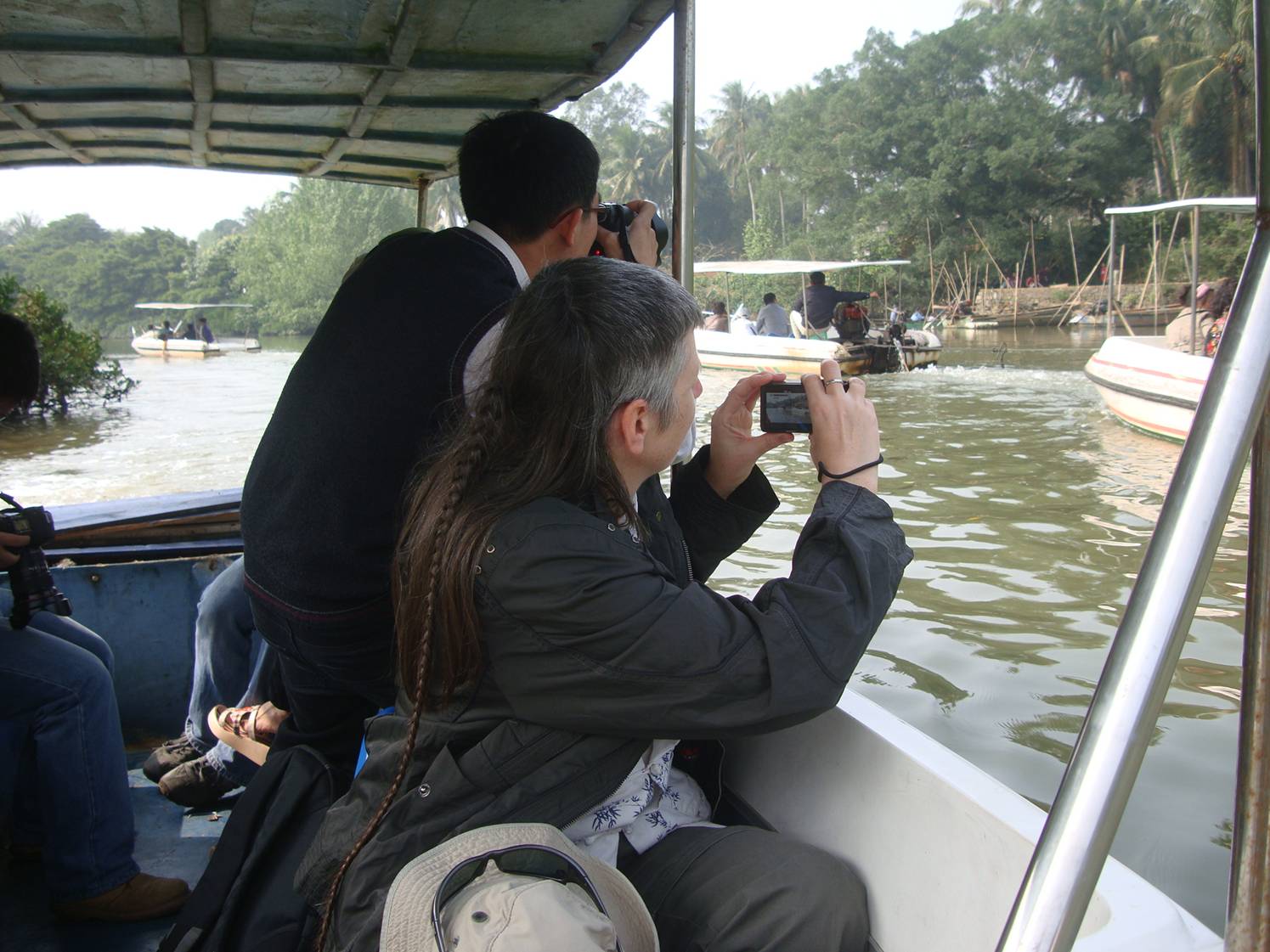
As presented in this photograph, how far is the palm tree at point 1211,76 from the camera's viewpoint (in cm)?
3447

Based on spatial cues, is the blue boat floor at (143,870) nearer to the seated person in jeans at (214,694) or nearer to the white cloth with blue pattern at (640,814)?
the seated person in jeans at (214,694)

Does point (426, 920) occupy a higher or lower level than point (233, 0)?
lower

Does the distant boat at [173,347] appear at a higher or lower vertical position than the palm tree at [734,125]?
lower

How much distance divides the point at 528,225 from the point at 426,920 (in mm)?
1191

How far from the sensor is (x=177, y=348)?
131ft

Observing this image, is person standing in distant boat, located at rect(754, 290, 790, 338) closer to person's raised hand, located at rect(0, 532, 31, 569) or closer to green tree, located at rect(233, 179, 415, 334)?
person's raised hand, located at rect(0, 532, 31, 569)

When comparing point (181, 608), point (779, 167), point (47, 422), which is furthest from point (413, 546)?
point (779, 167)

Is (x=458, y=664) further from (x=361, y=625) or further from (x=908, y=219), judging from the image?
(x=908, y=219)

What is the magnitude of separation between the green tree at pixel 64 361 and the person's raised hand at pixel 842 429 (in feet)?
49.3

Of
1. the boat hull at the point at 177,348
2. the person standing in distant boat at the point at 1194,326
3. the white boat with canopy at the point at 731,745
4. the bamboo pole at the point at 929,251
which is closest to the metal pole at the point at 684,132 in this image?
the white boat with canopy at the point at 731,745

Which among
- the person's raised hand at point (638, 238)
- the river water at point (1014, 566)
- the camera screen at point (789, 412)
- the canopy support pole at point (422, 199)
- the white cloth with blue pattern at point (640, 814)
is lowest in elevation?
the river water at point (1014, 566)

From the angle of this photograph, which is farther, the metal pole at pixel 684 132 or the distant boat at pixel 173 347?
the distant boat at pixel 173 347

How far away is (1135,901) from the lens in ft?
Result: 3.82

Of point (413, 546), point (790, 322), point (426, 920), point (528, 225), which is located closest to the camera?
point (426, 920)
